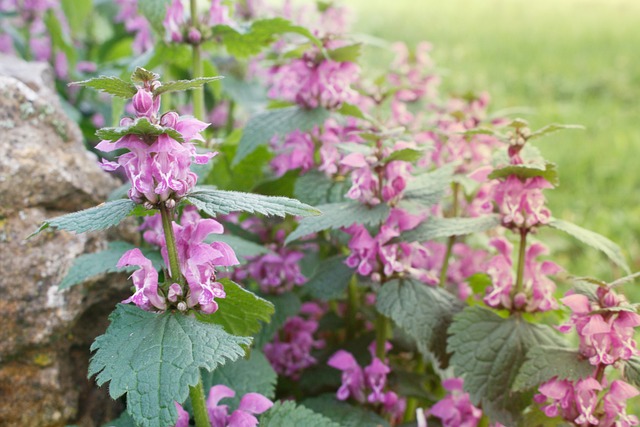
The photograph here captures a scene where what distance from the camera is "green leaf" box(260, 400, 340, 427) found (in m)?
1.36

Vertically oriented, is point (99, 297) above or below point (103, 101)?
below

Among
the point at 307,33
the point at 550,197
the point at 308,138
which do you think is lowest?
the point at 550,197

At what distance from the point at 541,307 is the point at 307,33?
883 millimetres

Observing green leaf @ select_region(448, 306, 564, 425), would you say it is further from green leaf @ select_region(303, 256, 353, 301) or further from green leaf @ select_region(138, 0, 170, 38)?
green leaf @ select_region(138, 0, 170, 38)

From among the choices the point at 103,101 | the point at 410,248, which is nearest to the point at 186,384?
the point at 410,248

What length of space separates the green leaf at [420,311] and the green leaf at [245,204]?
539 millimetres

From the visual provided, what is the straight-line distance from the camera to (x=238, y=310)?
1370 millimetres

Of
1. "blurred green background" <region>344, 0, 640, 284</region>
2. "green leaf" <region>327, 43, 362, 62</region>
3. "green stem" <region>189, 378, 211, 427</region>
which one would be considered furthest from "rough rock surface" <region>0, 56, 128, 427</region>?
"blurred green background" <region>344, 0, 640, 284</region>

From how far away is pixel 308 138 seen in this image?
2.04 metres

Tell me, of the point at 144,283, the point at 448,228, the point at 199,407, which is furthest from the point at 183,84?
the point at 448,228

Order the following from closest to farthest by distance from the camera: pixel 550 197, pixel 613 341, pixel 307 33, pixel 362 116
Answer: pixel 613 341, pixel 307 33, pixel 362 116, pixel 550 197

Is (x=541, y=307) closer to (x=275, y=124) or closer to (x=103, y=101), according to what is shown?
(x=275, y=124)

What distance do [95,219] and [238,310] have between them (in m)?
0.38

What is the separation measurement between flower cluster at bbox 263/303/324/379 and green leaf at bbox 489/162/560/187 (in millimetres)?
820
